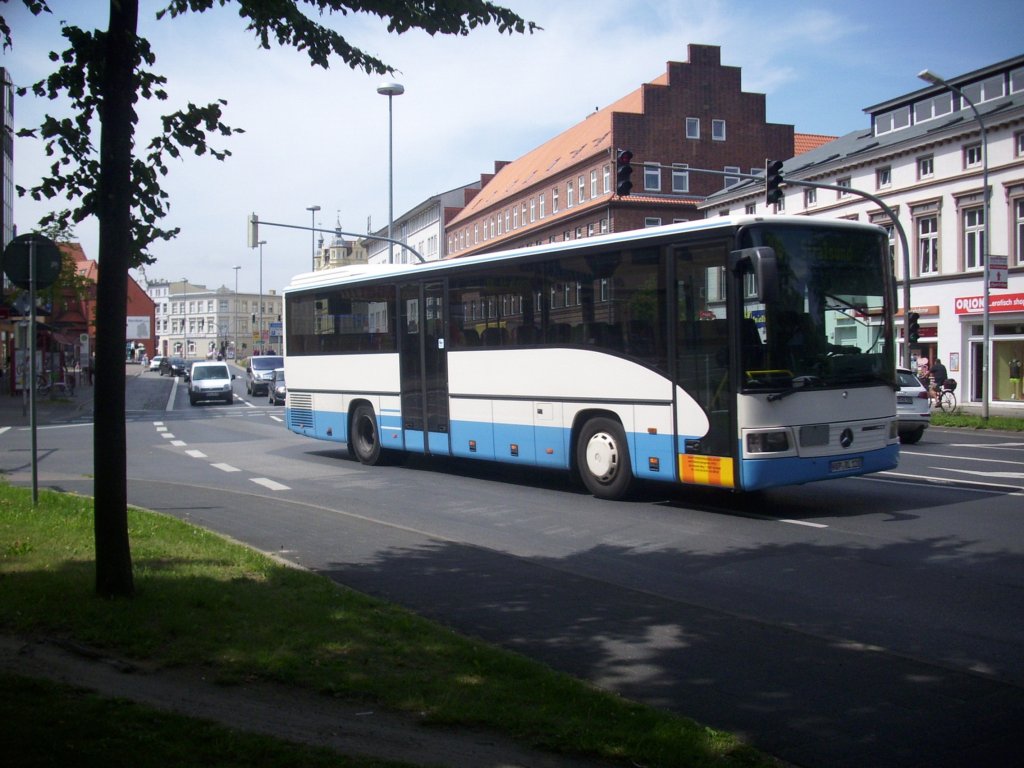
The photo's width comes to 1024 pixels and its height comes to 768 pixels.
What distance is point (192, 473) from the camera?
1747cm

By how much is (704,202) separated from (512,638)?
176ft

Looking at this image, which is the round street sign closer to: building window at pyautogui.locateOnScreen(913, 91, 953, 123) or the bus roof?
the bus roof

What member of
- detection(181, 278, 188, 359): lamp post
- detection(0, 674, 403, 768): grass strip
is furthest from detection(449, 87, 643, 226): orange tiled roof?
detection(181, 278, 188, 359): lamp post

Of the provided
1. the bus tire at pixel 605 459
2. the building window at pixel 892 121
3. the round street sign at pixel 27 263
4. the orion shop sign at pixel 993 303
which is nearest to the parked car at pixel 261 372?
the building window at pixel 892 121

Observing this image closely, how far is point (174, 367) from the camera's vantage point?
9394 cm

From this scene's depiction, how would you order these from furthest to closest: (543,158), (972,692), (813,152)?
(543,158)
(813,152)
(972,692)

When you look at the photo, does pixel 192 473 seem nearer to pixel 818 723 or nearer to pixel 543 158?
pixel 818 723

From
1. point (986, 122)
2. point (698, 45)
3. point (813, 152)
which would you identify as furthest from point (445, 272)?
point (698, 45)

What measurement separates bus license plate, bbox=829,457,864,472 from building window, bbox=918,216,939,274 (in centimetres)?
3298

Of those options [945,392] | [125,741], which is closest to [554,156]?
[945,392]

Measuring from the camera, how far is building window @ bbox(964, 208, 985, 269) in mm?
Answer: 39188

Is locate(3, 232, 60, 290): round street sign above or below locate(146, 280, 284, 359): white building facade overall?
below

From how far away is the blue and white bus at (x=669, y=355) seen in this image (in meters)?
11.1

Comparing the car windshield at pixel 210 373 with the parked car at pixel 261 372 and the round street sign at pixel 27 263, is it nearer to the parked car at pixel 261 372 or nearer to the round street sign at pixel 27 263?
the parked car at pixel 261 372
